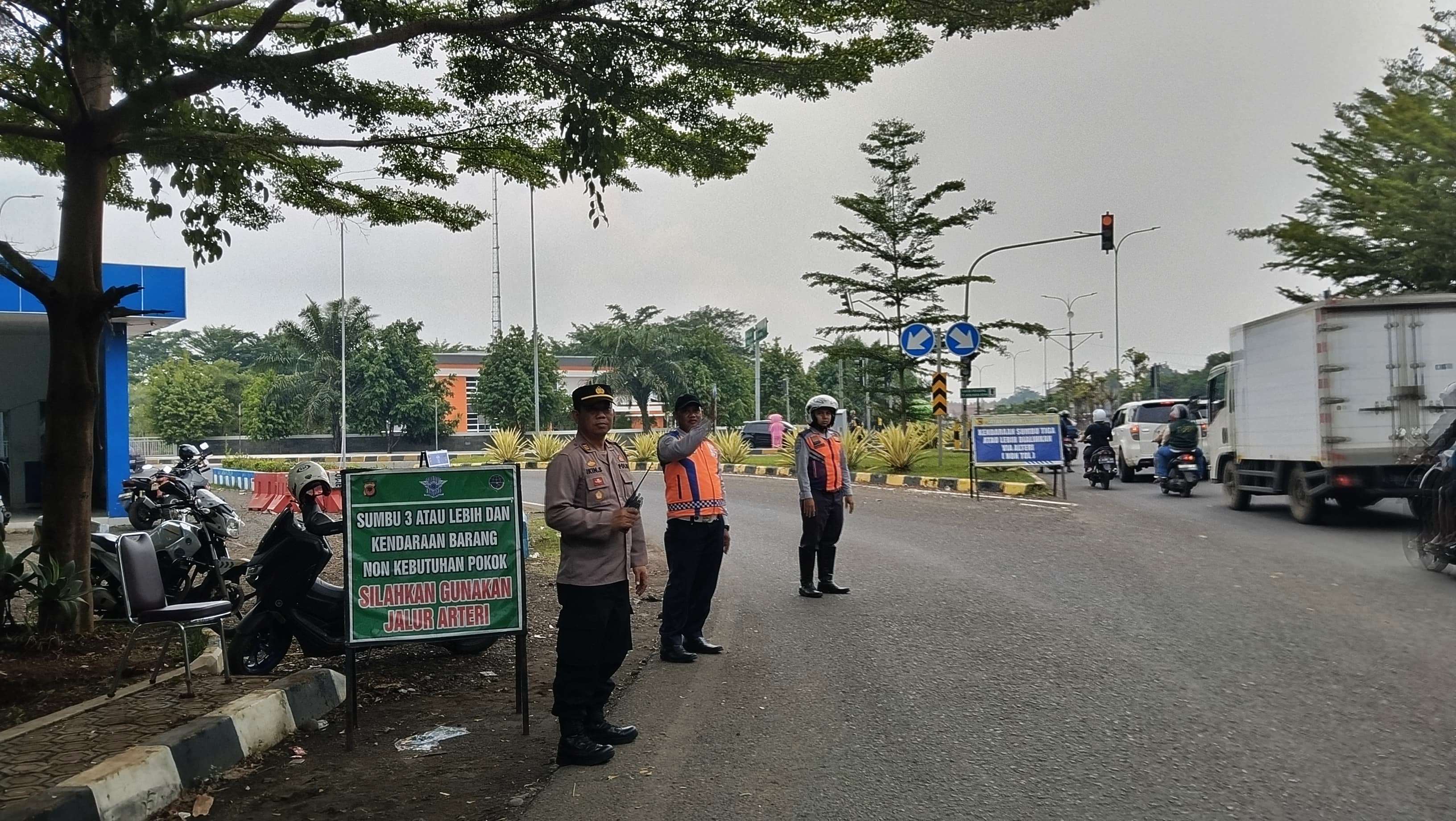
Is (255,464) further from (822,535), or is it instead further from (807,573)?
(822,535)

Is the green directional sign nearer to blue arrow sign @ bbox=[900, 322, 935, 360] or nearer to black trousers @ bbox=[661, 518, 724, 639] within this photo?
black trousers @ bbox=[661, 518, 724, 639]

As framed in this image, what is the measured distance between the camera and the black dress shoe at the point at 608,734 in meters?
4.97

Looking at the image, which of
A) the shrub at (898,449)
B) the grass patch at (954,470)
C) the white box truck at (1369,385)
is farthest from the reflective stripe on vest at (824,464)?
the shrub at (898,449)

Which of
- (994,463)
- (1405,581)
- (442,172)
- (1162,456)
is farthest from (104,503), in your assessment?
(1405,581)

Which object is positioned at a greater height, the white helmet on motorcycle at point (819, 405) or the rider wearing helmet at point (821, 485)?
the white helmet on motorcycle at point (819, 405)

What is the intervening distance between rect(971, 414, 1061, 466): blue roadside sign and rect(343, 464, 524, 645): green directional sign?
1377cm

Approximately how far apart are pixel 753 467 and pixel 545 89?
22.5 meters

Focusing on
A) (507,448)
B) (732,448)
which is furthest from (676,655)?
(507,448)

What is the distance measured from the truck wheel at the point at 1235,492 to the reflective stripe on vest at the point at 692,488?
11.3 metres

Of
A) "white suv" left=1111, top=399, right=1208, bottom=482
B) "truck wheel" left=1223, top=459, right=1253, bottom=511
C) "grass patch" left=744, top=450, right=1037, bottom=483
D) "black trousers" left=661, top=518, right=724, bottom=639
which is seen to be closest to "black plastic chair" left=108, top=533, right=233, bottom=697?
"black trousers" left=661, top=518, right=724, bottom=639

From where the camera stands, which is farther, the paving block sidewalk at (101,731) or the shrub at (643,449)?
the shrub at (643,449)

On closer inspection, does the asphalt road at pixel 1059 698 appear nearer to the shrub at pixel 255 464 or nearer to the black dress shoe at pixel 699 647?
the black dress shoe at pixel 699 647

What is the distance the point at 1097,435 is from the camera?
67.7 ft

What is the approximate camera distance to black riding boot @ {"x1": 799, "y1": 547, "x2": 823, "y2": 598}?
29.7ft
